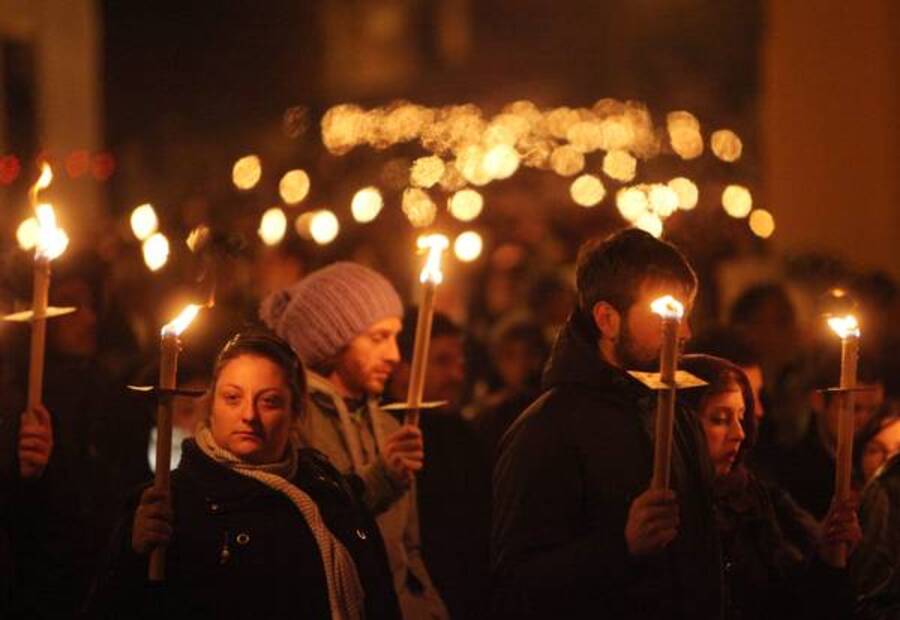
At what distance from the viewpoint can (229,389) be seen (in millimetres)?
5781

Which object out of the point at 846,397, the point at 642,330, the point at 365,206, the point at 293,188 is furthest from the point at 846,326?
the point at 293,188

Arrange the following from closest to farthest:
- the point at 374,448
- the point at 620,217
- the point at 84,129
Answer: the point at 374,448, the point at 620,217, the point at 84,129

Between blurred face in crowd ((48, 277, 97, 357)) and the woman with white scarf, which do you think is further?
blurred face in crowd ((48, 277, 97, 357))

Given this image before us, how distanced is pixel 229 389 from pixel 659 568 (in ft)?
4.06

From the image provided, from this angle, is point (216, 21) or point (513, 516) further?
point (216, 21)

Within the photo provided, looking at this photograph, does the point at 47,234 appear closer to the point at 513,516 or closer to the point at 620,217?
the point at 513,516

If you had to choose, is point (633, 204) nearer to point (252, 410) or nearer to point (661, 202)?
point (661, 202)

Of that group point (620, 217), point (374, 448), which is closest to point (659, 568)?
point (374, 448)

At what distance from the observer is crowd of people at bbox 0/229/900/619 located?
542cm

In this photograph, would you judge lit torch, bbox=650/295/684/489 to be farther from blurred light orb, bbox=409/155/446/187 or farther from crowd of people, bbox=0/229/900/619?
blurred light orb, bbox=409/155/446/187

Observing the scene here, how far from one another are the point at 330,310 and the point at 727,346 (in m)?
1.36

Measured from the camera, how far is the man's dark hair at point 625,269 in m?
5.55

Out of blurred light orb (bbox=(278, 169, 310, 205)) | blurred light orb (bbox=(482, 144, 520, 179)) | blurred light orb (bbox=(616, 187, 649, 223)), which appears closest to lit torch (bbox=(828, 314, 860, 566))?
blurred light orb (bbox=(616, 187, 649, 223))

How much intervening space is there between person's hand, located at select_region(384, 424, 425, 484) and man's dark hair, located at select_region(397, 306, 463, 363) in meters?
1.30
